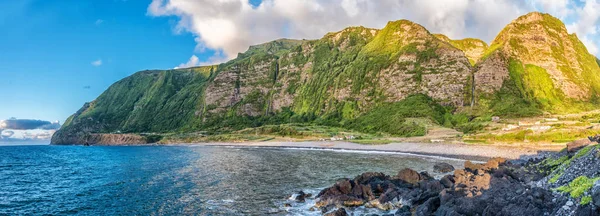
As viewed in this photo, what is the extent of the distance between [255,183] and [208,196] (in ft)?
29.4

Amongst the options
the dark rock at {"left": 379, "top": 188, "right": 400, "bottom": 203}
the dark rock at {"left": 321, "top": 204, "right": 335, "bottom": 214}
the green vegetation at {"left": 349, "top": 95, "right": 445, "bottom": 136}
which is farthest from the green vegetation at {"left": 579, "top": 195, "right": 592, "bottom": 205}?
the green vegetation at {"left": 349, "top": 95, "right": 445, "bottom": 136}

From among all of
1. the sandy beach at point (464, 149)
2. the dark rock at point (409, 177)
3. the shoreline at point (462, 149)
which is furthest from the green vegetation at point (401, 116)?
the dark rock at point (409, 177)

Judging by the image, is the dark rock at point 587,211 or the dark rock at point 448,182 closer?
the dark rock at point 587,211

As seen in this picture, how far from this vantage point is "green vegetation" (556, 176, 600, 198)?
15309 millimetres

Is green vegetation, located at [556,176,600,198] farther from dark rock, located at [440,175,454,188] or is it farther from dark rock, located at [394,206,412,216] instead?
dark rock, located at [440,175,454,188]

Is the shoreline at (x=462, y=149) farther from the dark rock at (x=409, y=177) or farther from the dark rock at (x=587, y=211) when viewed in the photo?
the dark rock at (x=587, y=211)

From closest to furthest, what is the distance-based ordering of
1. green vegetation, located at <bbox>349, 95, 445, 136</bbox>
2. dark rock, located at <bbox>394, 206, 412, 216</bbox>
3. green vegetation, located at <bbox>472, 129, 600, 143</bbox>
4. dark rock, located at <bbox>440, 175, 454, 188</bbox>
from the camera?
dark rock, located at <bbox>394, 206, 412, 216</bbox> < dark rock, located at <bbox>440, 175, 454, 188</bbox> < green vegetation, located at <bbox>472, 129, 600, 143</bbox> < green vegetation, located at <bbox>349, 95, 445, 136</bbox>

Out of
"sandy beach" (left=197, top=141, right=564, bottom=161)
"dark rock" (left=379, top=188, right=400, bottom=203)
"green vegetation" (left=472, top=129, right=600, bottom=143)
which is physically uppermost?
"green vegetation" (left=472, top=129, right=600, bottom=143)

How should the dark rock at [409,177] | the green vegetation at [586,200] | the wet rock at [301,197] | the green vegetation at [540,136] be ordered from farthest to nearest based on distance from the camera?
the green vegetation at [540,136] < the dark rock at [409,177] < the wet rock at [301,197] < the green vegetation at [586,200]

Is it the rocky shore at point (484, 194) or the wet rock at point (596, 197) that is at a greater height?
the wet rock at point (596, 197)

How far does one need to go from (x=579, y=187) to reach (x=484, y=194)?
6.48m

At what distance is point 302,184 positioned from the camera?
40875mm

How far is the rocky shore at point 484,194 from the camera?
53.3 feet

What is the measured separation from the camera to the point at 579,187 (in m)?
16.0
